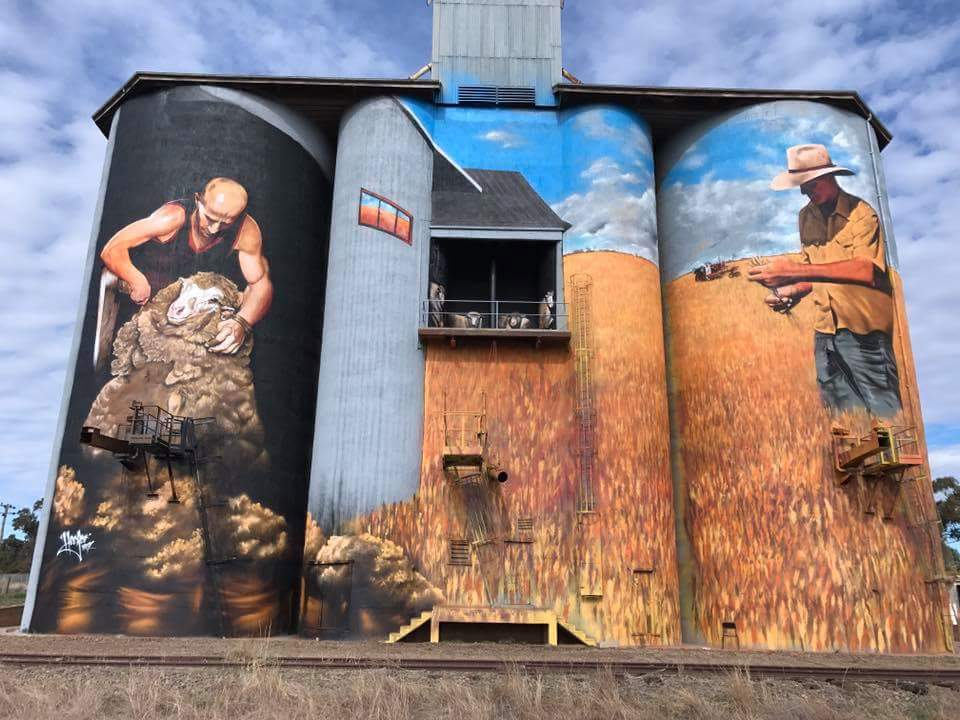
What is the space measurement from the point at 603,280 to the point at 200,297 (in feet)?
38.2

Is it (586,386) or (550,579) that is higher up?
(586,386)

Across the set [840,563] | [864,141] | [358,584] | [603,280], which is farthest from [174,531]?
[864,141]

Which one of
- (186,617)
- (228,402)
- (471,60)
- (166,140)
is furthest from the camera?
(471,60)

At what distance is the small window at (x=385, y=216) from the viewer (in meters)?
22.2

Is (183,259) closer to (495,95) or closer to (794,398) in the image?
(495,95)

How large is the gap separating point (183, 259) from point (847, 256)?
1935 centimetres

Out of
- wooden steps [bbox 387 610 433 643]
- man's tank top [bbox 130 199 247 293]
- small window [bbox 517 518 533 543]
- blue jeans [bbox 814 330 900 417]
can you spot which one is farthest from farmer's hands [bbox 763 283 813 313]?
man's tank top [bbox 130 199 247 293]

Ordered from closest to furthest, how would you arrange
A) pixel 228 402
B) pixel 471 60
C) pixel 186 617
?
pixel 186 617, pixel 228 402, pixel 471 60

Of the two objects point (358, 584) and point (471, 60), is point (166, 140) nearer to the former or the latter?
point (471, 60)

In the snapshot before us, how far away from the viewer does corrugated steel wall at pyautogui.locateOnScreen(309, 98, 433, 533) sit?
66.0ft

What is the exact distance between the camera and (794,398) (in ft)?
67.1

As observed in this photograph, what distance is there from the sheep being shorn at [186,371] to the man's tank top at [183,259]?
0.34 metres

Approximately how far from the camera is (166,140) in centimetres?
2305
